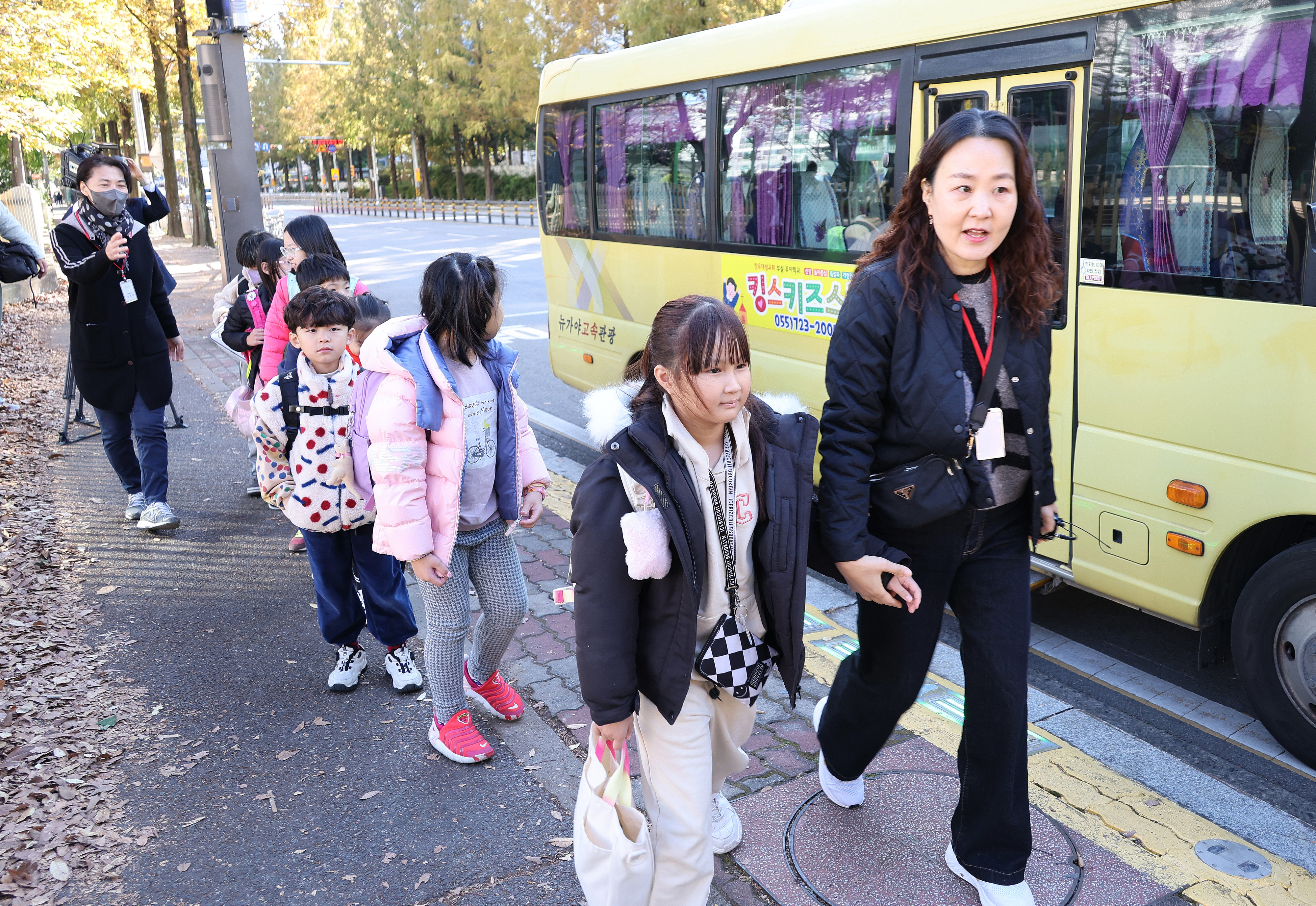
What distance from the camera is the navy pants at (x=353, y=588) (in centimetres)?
404

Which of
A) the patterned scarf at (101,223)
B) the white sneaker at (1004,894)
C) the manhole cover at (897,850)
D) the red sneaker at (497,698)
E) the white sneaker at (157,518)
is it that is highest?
the patterned scarf at (101,223)

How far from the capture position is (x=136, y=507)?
625cm

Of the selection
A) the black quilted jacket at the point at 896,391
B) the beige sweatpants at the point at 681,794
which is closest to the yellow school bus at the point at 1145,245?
the black quilted jacket at the point at 896,391

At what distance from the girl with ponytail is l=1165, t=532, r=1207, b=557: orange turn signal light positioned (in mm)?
2165

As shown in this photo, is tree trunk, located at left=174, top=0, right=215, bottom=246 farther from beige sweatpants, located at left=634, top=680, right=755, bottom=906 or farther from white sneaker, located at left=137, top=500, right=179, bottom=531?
beige sweatpants, located at left=634, top=680, right=755, bottom=906

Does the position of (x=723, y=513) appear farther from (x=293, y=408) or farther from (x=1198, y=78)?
(x=1198, y=78)

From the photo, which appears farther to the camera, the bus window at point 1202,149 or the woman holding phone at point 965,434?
the bus window at point 1202,149

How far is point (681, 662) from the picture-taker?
2.39 metres

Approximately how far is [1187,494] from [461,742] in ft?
9.35

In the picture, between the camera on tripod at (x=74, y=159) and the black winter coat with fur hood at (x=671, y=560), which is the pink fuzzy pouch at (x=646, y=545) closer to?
the black winter coat with fur hood at (x=671, y=560)

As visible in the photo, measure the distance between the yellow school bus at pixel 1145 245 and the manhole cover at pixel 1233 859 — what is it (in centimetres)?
88

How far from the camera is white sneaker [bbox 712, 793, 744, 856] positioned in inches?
117

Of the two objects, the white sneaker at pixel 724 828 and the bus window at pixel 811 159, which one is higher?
the bus window at pixel 811 159

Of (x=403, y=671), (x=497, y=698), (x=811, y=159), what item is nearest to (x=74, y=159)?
(x=403, y=671)
